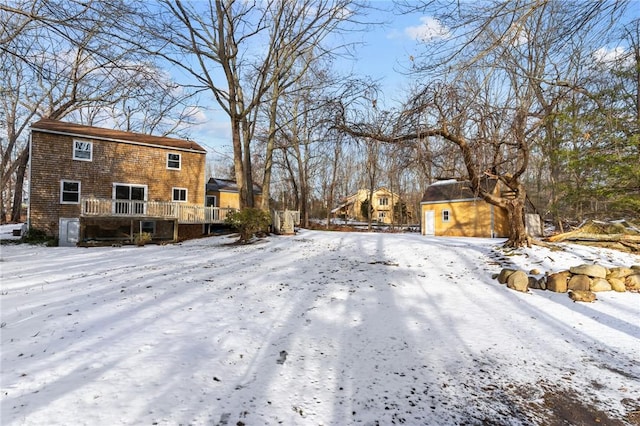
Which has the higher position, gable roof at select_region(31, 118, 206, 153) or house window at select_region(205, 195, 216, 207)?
gable roof at select_region(31, 118, 206, 153)

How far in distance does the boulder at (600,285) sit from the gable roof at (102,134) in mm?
18944

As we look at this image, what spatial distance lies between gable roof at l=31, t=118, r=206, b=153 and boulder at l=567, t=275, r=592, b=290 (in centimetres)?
1866

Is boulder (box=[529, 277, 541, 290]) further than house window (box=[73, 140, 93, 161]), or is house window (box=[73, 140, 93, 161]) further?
house window (box=[73, 140, 93, 161])

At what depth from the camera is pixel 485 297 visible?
5.97m

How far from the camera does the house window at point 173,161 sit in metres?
18.8

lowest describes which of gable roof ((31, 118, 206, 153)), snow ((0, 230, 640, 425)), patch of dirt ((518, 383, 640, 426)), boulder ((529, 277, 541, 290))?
patch of dirt ((518, 383, 640, 426))

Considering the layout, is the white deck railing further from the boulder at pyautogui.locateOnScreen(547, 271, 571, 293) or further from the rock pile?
the boulder at pyautogui.locateOnScreen(547, 271, 571, 293)

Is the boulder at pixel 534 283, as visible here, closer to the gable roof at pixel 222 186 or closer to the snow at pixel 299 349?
the snow at pixel 299 349

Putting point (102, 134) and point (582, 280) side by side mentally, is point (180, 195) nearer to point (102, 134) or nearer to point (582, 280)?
point (102, 134)

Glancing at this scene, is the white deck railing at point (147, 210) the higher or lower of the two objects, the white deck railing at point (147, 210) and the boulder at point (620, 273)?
the higher

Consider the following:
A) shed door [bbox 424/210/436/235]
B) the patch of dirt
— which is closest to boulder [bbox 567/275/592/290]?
the patch of dirt

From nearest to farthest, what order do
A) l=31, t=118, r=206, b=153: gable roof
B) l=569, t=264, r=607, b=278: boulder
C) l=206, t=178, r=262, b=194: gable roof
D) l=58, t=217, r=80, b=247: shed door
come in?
1. l=569, t=264, r=607, b=278: boulder
2. l=58, t=217, r=80, b=247: shed door
3. l=31, t=118, r=206, b=153: gable roof
4. l=206, t=178, r=262, b=194: gable roof

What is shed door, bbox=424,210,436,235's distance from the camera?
832 inches

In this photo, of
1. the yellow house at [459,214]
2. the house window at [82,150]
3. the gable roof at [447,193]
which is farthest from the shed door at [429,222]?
the house window at [82,150]
